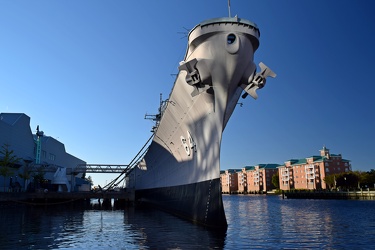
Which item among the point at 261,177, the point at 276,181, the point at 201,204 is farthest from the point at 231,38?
the point at 261,177

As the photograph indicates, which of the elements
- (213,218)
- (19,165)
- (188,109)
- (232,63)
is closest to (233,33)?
(232,63)

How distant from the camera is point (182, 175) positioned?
76.7ft

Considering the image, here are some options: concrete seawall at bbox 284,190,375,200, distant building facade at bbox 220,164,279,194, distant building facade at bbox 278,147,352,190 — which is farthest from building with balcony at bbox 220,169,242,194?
concrete seawall at bbox 284,190,375,200

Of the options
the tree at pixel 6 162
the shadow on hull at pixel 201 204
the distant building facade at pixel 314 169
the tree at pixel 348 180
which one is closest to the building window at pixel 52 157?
the tree at pixel 6 162

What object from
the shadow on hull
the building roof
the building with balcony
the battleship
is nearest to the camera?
the shadow on hull

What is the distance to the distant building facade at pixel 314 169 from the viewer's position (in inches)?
4432

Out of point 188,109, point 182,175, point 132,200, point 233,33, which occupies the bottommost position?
point 132,200

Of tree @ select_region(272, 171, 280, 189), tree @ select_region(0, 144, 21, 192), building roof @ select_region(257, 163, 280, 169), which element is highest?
building roof @ select_region(257, 163, 280, 169)

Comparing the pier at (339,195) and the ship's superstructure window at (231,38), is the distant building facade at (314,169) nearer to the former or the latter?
the pier at (339,195)

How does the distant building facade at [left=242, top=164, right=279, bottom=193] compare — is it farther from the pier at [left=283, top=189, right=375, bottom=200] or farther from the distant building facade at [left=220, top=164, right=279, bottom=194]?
the pier at [left=283, top=189, right=375, bottom=200]

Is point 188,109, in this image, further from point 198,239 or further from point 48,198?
point 48,198

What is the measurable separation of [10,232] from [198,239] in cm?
975

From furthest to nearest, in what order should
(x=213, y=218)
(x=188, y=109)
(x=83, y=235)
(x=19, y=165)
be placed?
(x=19, y=165), (x=188, y=109), (x=213, y=218), (x=83, y=235)

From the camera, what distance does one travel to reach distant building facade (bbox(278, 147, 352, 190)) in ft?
369
